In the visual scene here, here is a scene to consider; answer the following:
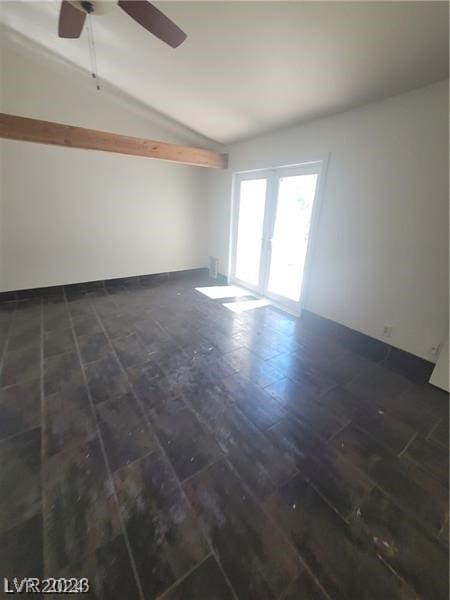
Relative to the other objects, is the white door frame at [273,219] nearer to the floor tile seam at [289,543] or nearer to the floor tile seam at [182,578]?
the floor tile seam at [289,543]

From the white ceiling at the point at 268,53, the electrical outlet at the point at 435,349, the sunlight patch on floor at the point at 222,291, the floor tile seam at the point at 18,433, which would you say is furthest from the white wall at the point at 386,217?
the floor tile seam at the point at 18,433

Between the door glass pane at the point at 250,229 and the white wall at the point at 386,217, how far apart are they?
0.86 meters

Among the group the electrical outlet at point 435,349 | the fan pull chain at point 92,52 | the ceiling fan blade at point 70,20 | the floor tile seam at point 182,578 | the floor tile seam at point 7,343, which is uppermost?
the fan pull chain at point 92,52

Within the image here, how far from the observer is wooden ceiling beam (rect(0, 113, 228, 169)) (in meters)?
2.59

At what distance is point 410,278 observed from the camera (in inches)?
87.2

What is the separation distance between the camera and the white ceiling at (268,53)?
1570 millimetres

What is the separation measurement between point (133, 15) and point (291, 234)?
2602mm

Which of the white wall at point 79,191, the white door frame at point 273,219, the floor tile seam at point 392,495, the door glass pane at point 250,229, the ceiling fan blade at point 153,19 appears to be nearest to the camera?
the floor tile seam at point 392,495

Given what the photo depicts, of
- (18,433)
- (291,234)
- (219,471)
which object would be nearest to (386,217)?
(291,234)

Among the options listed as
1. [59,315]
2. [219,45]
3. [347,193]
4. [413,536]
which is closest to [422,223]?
[347,193]

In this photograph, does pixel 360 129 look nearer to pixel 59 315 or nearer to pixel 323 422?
pixel 323 422

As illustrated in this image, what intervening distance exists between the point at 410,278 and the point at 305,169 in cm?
181

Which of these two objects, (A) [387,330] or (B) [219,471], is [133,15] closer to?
(B) [219,471]

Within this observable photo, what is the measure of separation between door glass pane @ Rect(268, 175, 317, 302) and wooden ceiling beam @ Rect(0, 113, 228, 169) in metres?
1.54
